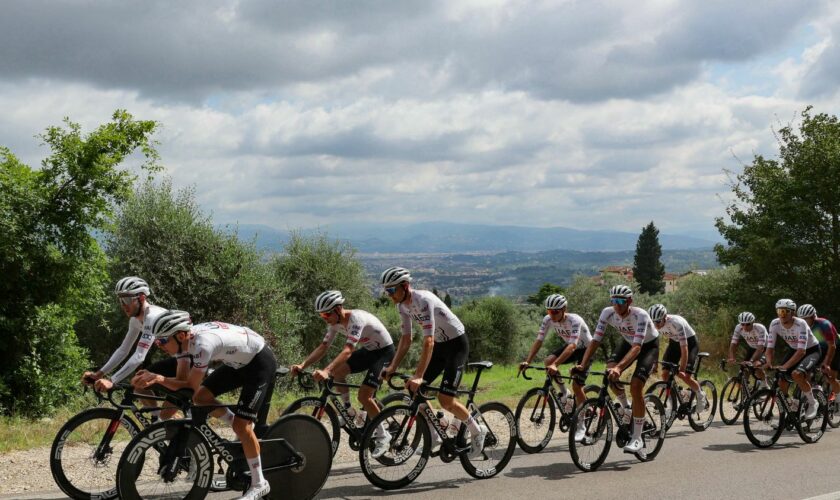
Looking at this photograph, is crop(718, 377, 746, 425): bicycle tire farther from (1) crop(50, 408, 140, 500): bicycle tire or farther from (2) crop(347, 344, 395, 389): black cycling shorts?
(1) crop(50, 408, 140, 500): bicycle tire

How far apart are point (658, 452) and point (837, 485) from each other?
7.58 ft

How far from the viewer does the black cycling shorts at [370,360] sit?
8.81 m

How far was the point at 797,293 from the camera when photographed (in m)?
32.0

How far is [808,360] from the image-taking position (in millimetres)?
11969

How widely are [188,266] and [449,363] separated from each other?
21.2 meters

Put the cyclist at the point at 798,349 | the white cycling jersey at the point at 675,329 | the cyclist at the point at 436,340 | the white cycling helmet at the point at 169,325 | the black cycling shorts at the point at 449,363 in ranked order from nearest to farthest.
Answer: the white cycling helmet at the point at 169,325, the cyclist at the point at 436,340, the black cycling shorts at the point at 449,363, the cyclist at the point at 798,349, the white cycling jersey at the point at 675,329

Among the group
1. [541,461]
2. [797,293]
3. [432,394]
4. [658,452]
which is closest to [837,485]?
[658,452]

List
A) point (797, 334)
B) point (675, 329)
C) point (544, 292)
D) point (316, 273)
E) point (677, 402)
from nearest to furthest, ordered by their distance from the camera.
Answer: point (797, 334) < point (677, 402) < point (675, 329) < point (316, 273) < point (544, 292)

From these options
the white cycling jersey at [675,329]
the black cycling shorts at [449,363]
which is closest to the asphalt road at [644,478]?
the black cycling shorts at [449,363]

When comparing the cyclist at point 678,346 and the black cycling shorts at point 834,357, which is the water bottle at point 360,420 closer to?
the cyclist at point 678,346

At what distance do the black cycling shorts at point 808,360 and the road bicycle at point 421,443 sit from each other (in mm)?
5870

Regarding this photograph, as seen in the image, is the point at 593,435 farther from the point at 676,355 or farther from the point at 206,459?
the point at 206,459

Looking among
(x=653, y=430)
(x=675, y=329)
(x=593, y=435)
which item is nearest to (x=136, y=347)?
(x=593, y=435)

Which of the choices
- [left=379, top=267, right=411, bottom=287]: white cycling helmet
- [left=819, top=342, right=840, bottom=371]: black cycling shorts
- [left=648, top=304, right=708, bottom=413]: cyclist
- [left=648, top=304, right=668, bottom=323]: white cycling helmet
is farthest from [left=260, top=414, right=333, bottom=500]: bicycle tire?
[left=819, top=342, right=840, bottom=371]: black cycling shorts
